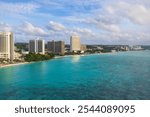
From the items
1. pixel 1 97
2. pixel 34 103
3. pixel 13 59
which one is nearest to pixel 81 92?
pixel 1 97

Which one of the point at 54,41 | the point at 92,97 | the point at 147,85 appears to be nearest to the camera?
the point at 92,97

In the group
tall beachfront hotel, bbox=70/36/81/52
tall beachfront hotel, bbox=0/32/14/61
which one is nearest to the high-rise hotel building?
tall beachfront hotel, bbox=70/36/81/52

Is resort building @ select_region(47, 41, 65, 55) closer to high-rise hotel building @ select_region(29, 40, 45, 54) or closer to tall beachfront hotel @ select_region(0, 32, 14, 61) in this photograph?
high-rise hotel building @ select_region(29, 40, 45, 54)

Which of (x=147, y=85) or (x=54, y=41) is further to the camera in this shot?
(x=54, y=41)

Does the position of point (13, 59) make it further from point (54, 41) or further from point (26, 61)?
point (54, 41)

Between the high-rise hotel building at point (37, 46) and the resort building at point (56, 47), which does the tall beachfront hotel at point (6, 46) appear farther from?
the resort building at point (56, 47)

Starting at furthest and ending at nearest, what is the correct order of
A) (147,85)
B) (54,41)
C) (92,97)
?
(54,41) → (147,85) → (92,97)
